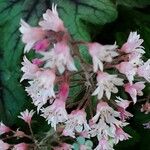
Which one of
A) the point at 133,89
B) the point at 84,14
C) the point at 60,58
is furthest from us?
the point at 84,14

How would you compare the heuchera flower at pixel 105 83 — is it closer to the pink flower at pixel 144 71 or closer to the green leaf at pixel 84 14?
the pink flower at pixel 144 71

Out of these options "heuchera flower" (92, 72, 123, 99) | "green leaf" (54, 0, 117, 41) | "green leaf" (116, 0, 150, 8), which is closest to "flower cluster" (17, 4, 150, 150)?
"heuchera flower" (92, 72, 123, 99)

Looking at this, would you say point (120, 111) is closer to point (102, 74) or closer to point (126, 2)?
point (102, 74)

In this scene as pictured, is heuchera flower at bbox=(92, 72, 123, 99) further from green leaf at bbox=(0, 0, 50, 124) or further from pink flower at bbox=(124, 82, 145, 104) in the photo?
green leaf at bbox=(0, 0, 50, 124)

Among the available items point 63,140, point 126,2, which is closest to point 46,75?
point 63,140

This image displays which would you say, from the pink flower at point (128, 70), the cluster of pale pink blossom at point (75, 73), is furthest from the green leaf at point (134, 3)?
the pink flower at point (128, 70)

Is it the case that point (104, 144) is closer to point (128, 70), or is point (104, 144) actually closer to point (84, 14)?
point (128, 70)

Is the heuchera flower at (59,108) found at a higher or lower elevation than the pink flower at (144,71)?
higher

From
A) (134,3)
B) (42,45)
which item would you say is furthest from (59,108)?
(134,3)
